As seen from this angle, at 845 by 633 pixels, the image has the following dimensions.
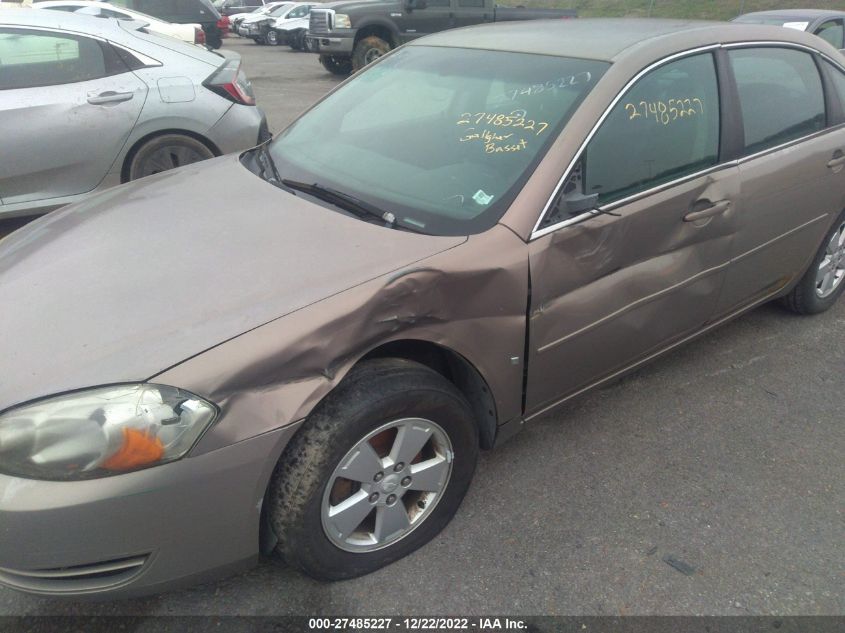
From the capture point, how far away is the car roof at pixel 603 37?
2629mm

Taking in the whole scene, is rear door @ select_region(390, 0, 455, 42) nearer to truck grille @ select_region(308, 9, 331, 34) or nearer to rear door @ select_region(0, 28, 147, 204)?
truck grille @ select_region(308, 9, 331, 34)

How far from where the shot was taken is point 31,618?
201 centimetres

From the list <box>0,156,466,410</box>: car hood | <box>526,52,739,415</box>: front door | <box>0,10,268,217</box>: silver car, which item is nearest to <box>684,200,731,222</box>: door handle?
<box>526,52,739,415</box>: front door

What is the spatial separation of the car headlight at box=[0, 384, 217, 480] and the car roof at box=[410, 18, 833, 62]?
2.01 meters

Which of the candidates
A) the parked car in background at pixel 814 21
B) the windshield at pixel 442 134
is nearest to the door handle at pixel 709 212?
the windshield at pixel 442 134

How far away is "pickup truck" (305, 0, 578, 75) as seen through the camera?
12.2m

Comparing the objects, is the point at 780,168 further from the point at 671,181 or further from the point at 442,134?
the point at 442,134

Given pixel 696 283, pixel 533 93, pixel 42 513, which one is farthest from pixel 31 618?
pixel 696 283

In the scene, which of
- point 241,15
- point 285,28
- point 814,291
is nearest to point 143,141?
point 814,291

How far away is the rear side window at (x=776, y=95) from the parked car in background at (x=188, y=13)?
1222 cm

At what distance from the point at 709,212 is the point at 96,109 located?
394cm

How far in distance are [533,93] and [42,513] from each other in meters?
2.09

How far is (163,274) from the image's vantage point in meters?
2.05

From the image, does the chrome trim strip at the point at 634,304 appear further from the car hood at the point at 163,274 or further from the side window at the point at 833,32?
the side window at the point at 833,32
